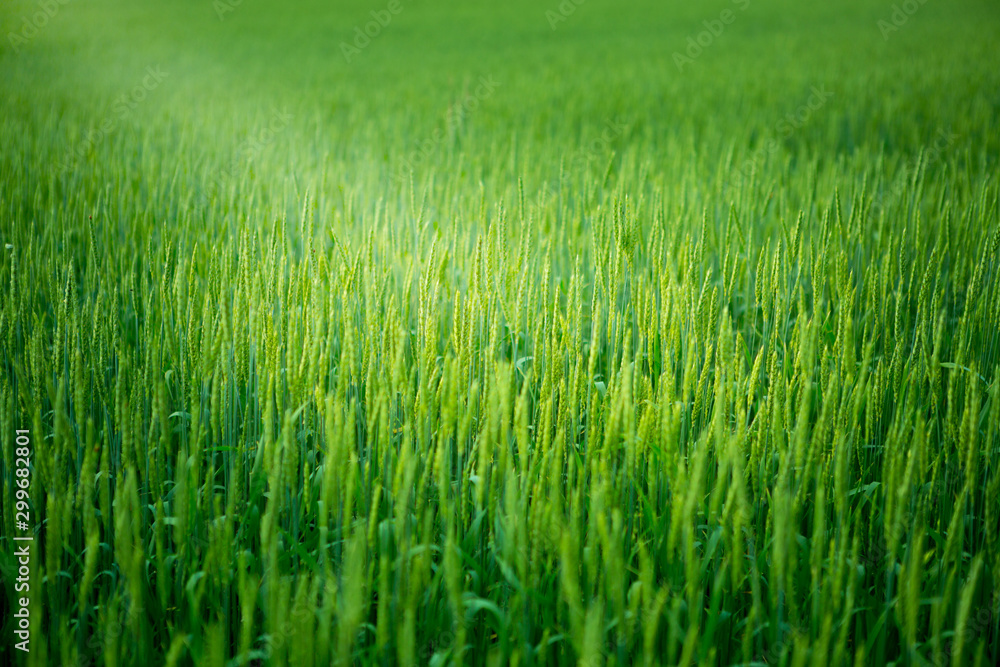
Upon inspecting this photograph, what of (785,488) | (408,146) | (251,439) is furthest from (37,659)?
(408,146)

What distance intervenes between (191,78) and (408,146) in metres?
3.91

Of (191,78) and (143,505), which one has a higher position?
(191,78)

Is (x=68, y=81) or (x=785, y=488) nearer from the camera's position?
(x=785, y=488)

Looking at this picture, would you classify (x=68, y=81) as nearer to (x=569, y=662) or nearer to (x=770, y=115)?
(x=770, y=115)

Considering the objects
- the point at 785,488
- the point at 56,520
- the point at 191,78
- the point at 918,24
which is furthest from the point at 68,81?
the point at 918,24

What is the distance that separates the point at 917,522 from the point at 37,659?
3.52ft

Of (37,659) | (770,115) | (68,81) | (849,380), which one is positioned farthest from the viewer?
(68,81)

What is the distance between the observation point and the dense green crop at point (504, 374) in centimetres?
96

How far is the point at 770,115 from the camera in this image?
522 cm

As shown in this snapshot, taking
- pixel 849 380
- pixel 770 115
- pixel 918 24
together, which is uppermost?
pixel 918 24

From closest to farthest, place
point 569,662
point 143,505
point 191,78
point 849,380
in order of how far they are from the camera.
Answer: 1. point 569,662
2. point 849,380
3. point 143,505
4. point 191,78

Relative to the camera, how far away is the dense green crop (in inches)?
37.8

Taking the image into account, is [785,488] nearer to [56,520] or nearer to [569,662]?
[569,662]

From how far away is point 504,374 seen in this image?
40.1 inches
